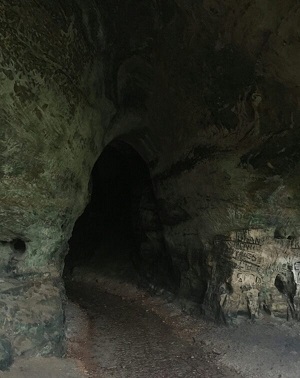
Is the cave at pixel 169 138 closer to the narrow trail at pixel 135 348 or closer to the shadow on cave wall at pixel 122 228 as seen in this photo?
the narrow trail at pixel 135 348

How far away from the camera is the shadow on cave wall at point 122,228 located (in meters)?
5.63

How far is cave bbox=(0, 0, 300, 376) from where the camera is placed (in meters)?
2.98

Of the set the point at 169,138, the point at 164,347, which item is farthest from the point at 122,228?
the point at 164,347

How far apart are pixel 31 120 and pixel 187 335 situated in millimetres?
2469

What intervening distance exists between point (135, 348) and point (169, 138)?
2.17m

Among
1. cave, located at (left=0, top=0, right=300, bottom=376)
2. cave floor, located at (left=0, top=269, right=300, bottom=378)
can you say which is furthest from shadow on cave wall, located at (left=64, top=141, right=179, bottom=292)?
cave floor, located at (left=0, top=269, right=300, bottom=378)

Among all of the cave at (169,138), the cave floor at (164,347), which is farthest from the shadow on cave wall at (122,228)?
the cave floor at (164,347)

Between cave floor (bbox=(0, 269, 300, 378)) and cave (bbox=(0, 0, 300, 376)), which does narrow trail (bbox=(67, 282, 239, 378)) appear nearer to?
cave floor (bbox=(0, 269, 300, 378))

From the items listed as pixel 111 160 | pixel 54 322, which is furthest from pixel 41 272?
pixel 111 160

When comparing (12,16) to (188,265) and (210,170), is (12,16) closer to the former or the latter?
(210,170)

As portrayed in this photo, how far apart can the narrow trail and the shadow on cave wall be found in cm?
82

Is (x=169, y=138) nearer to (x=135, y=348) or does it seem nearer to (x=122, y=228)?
(x=135, y=348)

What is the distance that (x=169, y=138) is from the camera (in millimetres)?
4535

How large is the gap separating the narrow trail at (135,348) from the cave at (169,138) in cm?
34
